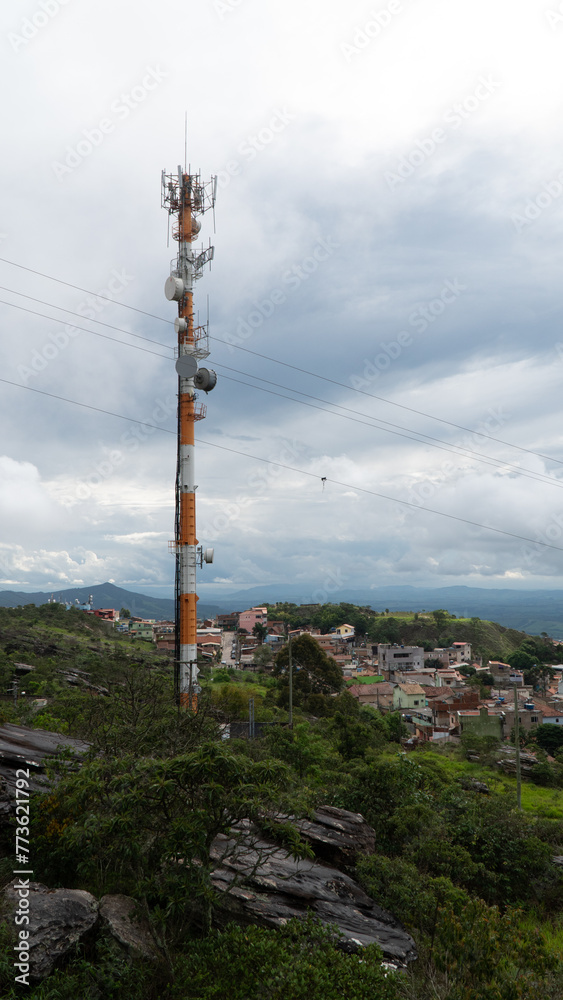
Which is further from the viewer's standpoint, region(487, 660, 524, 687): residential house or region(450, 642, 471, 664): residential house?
region(450, 642, 471, 664): residential house

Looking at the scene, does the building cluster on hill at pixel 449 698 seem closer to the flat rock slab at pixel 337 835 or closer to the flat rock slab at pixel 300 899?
the flat rock slab at pixel 337 835

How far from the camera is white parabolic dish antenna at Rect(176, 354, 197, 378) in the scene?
28203 mm

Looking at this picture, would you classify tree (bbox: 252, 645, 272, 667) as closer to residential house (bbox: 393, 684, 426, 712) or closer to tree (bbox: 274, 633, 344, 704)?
residential house (bbox: 393, 684, 426, 712)

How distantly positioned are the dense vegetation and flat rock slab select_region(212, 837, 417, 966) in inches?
15.3

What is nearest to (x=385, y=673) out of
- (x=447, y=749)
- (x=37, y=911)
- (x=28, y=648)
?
(x=447, y=749)

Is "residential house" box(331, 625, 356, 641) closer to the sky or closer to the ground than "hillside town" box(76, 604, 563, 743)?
closer to the sky

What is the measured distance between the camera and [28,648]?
55.2m

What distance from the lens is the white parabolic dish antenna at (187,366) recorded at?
2820 centimetres

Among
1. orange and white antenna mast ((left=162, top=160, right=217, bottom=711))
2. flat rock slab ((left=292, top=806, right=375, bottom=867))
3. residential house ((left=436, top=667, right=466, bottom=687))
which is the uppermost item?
orange and white antenna mast ((left=162, top=160, right=217, bottom=711))

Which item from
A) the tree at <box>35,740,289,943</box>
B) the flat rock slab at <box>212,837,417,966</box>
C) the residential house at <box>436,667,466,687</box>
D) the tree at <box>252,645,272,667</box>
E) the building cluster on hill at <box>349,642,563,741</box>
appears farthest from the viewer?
the tree at <box>252,645,272,667</box>

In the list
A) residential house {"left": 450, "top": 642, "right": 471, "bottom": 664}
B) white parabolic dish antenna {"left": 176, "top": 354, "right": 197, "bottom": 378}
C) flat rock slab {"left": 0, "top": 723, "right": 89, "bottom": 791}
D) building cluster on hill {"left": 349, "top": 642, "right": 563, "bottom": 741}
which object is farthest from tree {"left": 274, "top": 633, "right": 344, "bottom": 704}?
residential house {"left": 450, "top": 642, "right": 471, "bottom": 664}

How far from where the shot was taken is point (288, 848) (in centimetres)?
1134

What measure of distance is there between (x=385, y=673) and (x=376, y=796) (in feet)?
208

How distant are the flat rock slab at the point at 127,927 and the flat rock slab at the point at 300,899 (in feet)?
4.20
